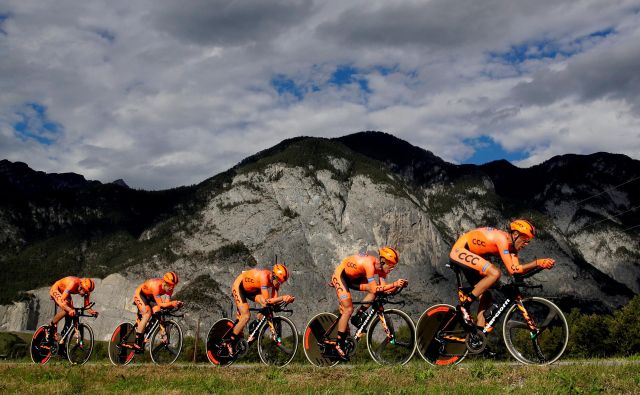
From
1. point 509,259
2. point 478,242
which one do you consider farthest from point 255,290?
point 509,259

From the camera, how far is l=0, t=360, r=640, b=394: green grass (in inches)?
347

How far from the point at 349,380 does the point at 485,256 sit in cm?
392

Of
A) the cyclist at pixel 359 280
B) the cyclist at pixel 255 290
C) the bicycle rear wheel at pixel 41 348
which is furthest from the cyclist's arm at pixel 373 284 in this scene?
the bicycle rear wheel at pixel 41 348

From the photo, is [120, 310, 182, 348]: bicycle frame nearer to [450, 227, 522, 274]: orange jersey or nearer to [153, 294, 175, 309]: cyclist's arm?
[153, 294, 175, 309]: cyclist's arm

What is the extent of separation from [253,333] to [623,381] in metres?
9.42

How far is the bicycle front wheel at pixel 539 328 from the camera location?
11.0 m

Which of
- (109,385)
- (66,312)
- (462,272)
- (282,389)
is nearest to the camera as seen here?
(282,389)

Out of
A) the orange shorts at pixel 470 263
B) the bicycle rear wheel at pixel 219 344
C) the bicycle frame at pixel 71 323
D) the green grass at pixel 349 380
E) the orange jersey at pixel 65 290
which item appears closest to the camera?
the green grass at pixel 349 380

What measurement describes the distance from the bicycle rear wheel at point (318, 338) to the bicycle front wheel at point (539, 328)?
14.6 ft

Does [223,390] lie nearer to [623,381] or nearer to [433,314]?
[433,314]

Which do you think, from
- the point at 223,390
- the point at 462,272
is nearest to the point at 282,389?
the point at 223,390

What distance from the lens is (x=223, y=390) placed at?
1029 centimetres

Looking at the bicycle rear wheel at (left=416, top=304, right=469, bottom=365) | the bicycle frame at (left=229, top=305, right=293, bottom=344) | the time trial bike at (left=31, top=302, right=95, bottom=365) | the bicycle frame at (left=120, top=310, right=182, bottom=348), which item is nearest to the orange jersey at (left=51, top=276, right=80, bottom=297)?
the time trial bike at (left=31, top=302, right=95, bottom=365)

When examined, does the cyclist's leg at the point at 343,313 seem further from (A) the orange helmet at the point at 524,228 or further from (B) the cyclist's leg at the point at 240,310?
(A) the orange helmet at the point at 524,228
